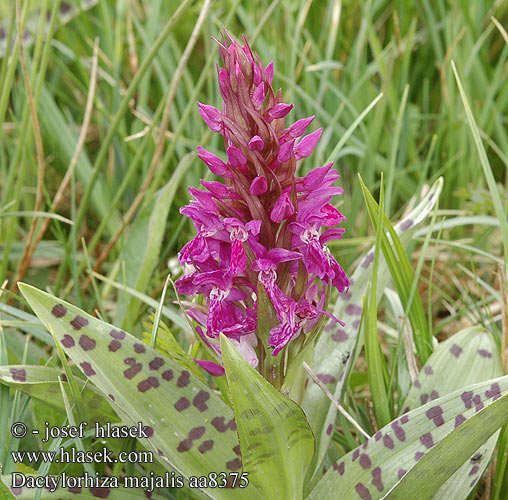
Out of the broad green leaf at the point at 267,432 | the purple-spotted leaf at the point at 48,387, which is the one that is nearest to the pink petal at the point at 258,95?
the broad green leaf at the point at 267,432

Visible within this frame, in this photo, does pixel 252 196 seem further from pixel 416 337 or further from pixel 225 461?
pixel 416 337

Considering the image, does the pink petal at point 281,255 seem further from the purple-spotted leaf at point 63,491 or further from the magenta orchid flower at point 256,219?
the purple-spotted leaf at point 63,491

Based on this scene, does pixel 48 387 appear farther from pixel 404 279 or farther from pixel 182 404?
pixel 404 279

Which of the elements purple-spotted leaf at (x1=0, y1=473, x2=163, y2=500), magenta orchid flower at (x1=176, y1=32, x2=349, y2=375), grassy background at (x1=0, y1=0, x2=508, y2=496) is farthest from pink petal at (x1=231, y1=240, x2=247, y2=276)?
grassy background at (x1=0, y1=0, x2=508, y2=496)

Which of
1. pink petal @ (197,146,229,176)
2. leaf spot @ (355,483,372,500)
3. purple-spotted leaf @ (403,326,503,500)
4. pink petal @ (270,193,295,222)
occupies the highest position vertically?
pink petal @ (197,146,229,176)

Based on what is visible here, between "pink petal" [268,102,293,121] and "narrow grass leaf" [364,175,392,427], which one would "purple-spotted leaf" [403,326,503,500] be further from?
"pink petal" [268,102,293,121]

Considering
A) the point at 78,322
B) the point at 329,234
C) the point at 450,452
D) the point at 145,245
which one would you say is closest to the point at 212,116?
the point at 329,234
